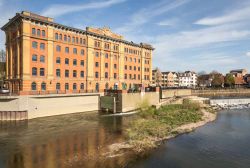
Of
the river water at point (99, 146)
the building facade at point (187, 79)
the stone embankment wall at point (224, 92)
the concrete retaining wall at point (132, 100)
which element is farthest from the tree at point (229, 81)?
the river water at point (99, 146)

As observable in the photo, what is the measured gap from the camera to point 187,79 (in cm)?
17025

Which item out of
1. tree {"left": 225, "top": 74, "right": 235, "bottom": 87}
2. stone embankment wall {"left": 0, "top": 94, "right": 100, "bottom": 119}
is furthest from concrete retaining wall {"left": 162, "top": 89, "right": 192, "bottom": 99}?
tree {"left": 225, "top": 74, "right": 235, "bottom": 87}

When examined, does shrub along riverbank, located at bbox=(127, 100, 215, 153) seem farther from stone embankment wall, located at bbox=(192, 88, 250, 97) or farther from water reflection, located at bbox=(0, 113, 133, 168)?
stone embankment wall, located at bbox=(192, 88, 250, 97)

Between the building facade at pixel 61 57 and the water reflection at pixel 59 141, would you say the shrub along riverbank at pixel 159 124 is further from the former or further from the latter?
the building facade at pixel 61 57

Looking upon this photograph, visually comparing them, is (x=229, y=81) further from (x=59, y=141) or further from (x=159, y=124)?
(x=59, y=141)

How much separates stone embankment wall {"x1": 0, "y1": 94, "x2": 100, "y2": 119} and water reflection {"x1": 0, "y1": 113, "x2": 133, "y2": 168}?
8.48 feet

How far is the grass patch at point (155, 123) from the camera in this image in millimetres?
28281

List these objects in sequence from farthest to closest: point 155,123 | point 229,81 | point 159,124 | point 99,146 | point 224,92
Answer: point 229,81
point 224,92
point 155,123
point 159,124
point 99,146

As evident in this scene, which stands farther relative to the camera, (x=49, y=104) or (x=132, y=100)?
(x=132, y=100)

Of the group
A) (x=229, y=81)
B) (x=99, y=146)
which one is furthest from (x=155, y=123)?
(x=229, y=81)

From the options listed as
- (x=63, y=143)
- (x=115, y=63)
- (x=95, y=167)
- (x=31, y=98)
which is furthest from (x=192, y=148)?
(x=115, y=63)

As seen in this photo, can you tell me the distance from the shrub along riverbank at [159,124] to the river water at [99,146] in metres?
1.46

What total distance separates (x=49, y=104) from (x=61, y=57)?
11.7 m

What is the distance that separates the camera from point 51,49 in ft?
161
